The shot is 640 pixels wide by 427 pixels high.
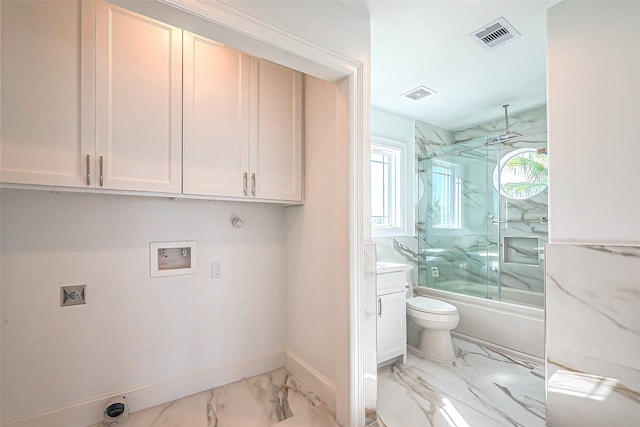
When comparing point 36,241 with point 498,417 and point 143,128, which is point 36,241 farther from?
point 498,417

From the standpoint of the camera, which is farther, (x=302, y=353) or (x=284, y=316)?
(x=284, y=316)

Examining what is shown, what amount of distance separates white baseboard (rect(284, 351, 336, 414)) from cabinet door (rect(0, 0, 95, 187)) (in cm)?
175

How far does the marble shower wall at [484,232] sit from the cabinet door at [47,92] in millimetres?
2837

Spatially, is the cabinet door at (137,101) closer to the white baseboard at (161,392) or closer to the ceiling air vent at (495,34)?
the white baseboard at (161,392)

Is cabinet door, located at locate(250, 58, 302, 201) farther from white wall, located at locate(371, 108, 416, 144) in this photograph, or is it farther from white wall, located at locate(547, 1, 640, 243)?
white wall, located at locate(547, 1, 640, 243)

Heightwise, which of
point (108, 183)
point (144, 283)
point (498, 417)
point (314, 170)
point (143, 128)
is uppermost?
point (143, 128)

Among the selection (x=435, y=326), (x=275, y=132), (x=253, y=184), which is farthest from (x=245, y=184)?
(x=435, y=326)

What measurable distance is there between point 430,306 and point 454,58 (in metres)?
2.02

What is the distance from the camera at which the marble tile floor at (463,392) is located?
1.67 meters

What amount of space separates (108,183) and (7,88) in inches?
20.8

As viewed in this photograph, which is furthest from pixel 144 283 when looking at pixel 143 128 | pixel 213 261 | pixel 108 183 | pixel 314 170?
pixel 314 170

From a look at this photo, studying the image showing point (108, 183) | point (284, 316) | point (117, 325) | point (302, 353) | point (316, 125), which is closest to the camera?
point (108, 183)

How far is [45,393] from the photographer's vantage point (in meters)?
1.51

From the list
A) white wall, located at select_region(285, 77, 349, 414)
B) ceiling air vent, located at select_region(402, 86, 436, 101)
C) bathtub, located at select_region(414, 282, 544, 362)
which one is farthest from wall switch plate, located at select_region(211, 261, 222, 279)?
bathtub, located at select_region(414, 282, 544, 362)
